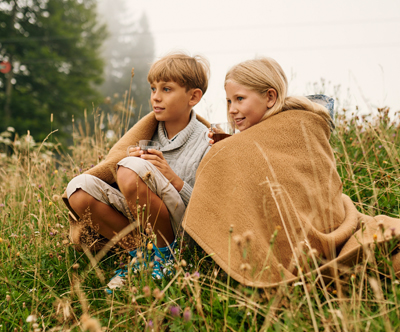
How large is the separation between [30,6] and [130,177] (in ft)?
51.8

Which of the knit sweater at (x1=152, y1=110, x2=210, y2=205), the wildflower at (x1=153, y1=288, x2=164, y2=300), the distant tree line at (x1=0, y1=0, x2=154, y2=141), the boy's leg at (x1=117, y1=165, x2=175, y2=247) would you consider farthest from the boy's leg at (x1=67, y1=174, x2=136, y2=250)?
the distant tree line at (x1=0, y1=0, x2=154, y2=141)

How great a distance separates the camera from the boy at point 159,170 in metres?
1.90

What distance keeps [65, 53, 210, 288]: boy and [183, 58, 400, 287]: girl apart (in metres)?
0.30

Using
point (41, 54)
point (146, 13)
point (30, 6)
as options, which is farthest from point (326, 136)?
point (146, 13)

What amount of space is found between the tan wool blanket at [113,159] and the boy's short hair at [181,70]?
32 cm

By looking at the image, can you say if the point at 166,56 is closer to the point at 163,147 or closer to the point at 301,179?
the point at 163,147

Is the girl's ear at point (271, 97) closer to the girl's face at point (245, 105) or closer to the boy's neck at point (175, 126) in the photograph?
the girl's face at point (245, 105)

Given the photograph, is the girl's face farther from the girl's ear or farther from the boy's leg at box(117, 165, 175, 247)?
the boy's leg at box(117, 165, 175, 247)

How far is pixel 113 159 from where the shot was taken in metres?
2.30

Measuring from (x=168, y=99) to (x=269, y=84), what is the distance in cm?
75

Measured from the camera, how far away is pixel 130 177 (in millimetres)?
1869

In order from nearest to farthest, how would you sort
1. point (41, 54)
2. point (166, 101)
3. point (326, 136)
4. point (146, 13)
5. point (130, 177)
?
1. point (130, 177)
2. point (326, 136)
3. point (166, 101)
4. point (41, 54)
5. point (146, 13)

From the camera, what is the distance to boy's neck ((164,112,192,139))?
2.53 m

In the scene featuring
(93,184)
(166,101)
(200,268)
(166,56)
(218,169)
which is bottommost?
(200,268)
